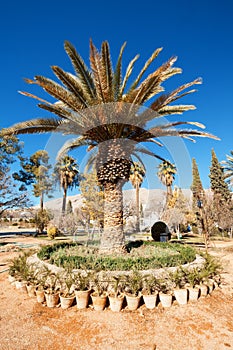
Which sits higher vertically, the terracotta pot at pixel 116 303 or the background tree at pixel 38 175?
the background tree at pixel 38 175

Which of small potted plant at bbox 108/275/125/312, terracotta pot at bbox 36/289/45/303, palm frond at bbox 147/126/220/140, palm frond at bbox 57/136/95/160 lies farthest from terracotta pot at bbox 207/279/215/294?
palm frond at bbox 57/136/95/160

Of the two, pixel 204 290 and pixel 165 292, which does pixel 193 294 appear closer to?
pixel 204 290

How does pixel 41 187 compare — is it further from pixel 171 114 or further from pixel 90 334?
pixel 90 334

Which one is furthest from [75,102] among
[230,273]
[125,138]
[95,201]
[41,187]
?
[41,187]

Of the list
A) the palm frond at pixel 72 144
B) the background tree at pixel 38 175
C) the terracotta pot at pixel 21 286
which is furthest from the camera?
the background tree at pixel 38 175

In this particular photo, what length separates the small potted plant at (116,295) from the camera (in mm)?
4008

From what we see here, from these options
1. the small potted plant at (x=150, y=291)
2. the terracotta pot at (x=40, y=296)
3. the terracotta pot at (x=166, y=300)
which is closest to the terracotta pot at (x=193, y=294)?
the terracotta pot at (x=166, y=300)

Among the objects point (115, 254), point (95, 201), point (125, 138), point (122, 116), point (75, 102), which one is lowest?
point (115, 254)

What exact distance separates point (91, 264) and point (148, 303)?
168cm

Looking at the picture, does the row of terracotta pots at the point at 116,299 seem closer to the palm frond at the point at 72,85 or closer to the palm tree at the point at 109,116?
the palm tree at the point at 109,116

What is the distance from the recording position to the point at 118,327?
3514mm

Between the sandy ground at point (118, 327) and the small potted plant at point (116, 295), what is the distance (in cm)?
12

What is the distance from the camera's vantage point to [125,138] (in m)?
7.65

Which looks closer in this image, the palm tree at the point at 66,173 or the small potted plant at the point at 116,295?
the small potted plant at the point at 116,295
